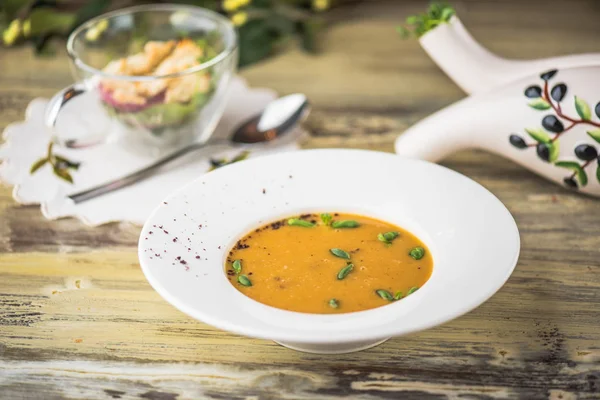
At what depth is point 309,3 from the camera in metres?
2.21

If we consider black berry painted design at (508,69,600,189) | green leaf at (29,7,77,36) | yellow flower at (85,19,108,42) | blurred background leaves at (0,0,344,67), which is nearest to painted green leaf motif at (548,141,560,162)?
black berry painted design at (508,69,600,189)

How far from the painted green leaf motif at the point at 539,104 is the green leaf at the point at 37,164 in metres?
0.95

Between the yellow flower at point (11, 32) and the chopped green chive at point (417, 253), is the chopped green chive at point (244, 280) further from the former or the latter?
the yellow flower at point (11, 32)

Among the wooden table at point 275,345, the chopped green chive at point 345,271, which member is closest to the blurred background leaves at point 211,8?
the wooden table at point 275,345

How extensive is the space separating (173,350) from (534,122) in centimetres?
74

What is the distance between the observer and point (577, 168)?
51.1 inches

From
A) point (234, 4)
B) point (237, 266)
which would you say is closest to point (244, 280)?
point (237, 266)

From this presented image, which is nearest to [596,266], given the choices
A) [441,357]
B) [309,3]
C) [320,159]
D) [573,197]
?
[573,197]

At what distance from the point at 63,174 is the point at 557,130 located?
0.93m

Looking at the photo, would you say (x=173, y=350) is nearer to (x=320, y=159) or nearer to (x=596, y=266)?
(x=320, y=159)

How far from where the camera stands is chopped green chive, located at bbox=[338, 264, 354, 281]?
100 centimetres

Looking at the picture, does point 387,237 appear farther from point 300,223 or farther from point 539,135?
point 539,135

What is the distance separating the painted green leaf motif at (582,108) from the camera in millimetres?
1251

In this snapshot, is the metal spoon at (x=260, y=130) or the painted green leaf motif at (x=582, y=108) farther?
the metal spoon at (x=260, y=130)
